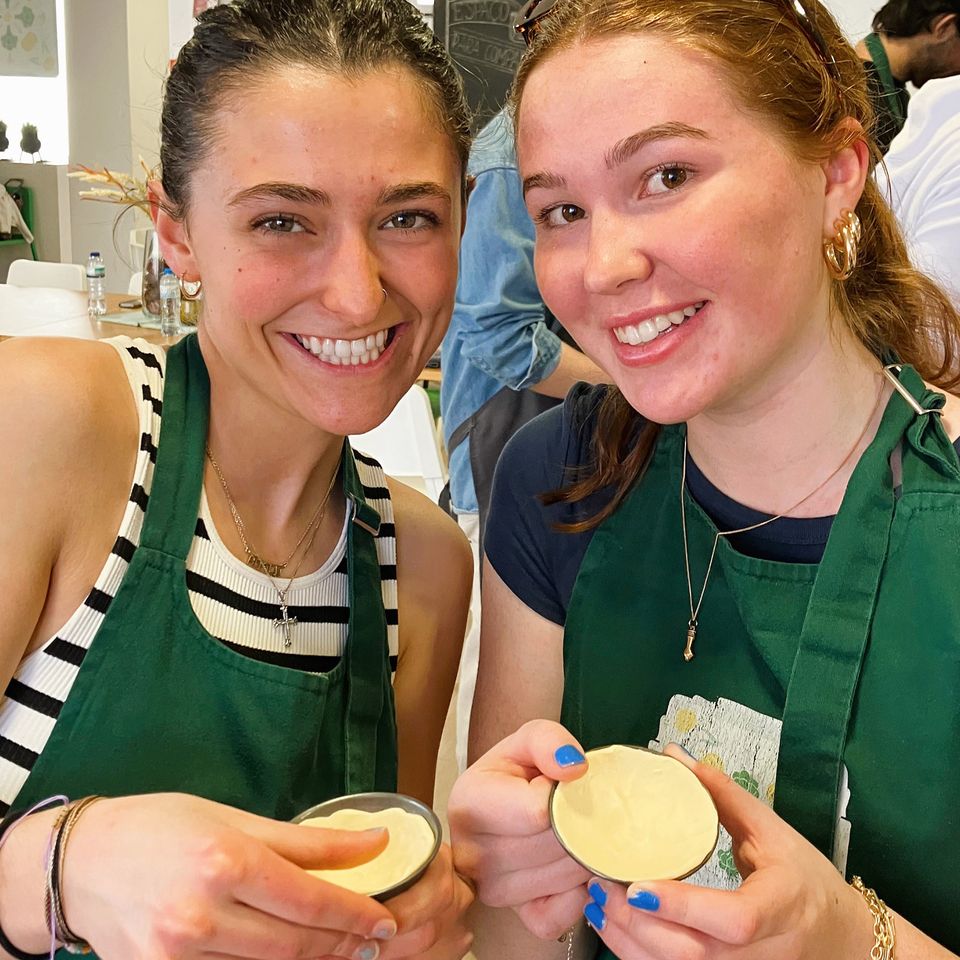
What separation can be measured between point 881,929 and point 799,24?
3.34 feet

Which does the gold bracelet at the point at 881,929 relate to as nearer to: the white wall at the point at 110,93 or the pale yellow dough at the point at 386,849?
the pale yellow dough at the point at 386,849

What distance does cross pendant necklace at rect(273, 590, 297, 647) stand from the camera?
1.42m

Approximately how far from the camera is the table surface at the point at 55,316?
4.19 m

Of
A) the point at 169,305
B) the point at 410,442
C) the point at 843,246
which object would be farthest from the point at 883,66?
the point at 169,305

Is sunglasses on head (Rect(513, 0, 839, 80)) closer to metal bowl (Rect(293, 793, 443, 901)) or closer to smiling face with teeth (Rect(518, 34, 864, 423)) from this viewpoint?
smiling face with teeth (Rect(518, 34, 864, 423))

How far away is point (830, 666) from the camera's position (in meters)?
1.20

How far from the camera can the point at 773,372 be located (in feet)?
4.20

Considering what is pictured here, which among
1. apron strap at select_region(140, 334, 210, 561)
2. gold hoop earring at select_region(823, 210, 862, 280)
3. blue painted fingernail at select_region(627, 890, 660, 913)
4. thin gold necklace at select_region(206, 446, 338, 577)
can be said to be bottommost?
blue painted fingernail at select_region(627, 890, 660, 913)

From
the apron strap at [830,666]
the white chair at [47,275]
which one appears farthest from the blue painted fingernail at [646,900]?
the white chair at [47,275]

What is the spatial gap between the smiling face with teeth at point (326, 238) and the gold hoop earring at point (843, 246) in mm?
474

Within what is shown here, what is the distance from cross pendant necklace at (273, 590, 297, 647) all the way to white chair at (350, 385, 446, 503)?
1.94 metres

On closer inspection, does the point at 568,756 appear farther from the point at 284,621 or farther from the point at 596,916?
the point at 284,621

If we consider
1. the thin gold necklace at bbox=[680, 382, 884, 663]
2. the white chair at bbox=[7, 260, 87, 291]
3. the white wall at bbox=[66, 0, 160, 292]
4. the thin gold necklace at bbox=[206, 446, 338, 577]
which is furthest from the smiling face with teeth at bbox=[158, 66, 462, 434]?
the white wall at bbox=[66, 0, 160, 292]

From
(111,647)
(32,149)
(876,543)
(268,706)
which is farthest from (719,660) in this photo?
(32,149)
